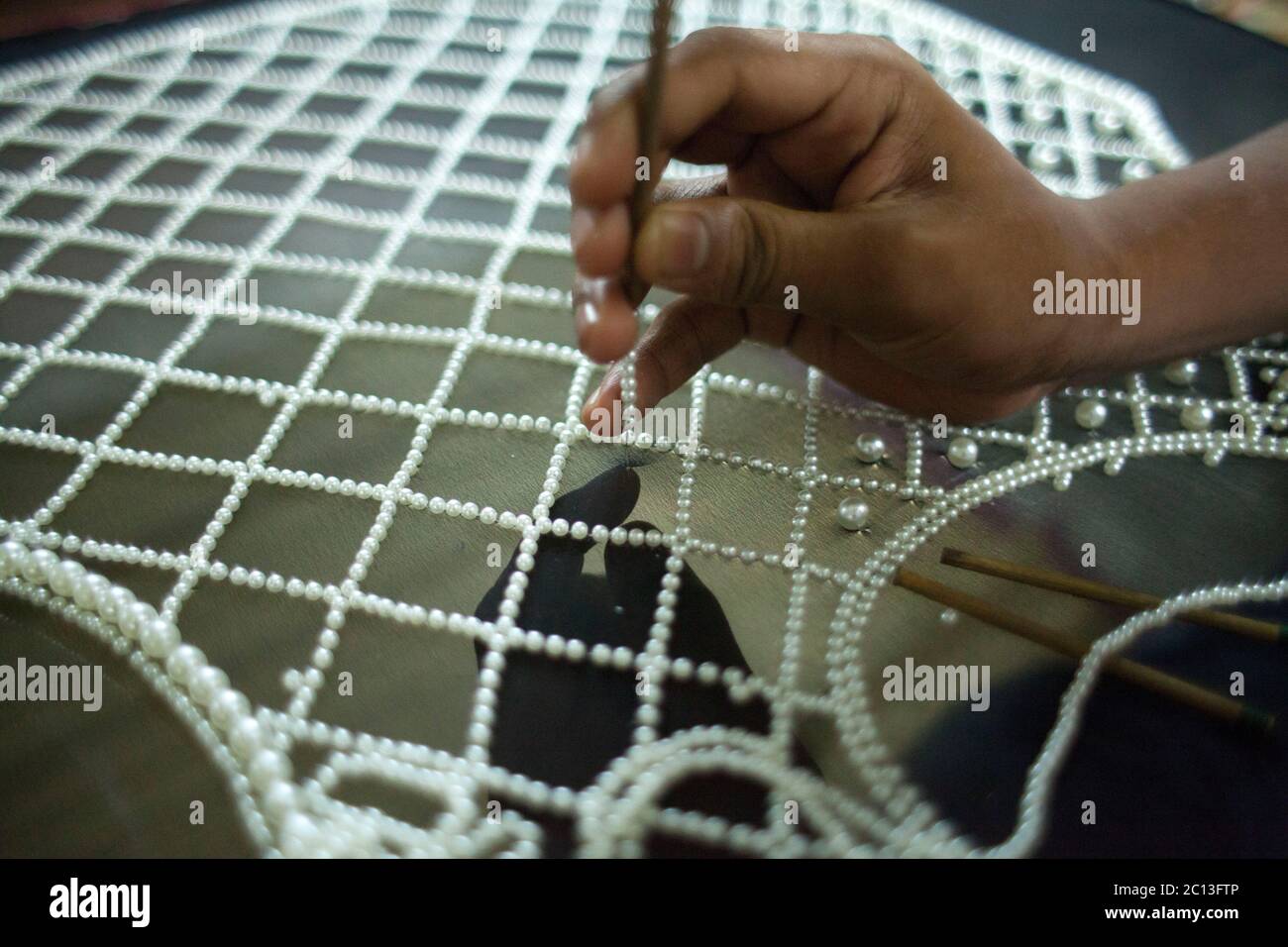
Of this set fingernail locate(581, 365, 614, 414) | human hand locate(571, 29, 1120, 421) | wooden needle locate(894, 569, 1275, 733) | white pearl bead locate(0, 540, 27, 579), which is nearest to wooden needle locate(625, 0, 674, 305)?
human hand locate(571, 29, 1120, 421)

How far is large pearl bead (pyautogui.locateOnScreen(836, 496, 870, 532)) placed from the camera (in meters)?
0.53

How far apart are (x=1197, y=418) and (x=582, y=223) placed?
17.0 inches

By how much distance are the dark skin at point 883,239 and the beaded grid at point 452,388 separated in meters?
0.05

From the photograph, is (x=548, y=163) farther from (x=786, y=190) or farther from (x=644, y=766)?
(x=644, y=766)

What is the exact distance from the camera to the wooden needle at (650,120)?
0.36 metres

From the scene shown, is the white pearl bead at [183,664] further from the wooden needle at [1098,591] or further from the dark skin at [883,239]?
the wooden needle at [1098,591]

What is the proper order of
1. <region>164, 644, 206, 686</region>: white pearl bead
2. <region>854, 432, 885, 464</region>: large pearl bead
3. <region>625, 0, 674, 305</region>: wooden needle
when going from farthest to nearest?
1. <region>854, 432, 885, 464</region>: large pearl bead
2. <region>164, 644, 206, 686</region>: white pearl bead
3. <region>625, 0, 674, 305</region>: wooden needle

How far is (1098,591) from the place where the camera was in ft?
1.64

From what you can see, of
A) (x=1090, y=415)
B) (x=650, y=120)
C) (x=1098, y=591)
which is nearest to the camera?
(x=650, y=120)

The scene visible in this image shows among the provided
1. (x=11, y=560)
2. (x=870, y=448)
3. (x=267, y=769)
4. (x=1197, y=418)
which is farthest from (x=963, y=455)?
(x=11, y=560)

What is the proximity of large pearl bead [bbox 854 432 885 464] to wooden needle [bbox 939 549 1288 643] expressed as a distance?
0.08m

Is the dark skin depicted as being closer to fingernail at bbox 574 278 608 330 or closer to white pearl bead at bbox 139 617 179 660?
fingernail at bbox 574 278 608 330

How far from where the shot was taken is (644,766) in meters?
0.44

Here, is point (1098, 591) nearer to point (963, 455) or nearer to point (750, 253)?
point (963, 455)
